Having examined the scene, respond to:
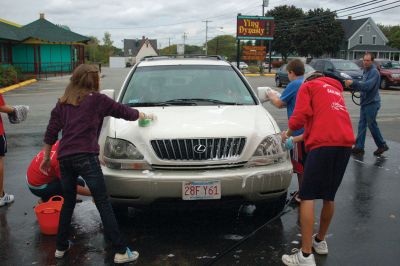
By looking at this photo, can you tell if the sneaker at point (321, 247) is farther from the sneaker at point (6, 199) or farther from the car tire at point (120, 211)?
the sneaker at point (6, 199)

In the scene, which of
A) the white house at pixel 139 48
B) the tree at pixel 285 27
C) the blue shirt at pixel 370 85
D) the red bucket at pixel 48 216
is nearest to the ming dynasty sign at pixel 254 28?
the blue shirt at pixel 370 85

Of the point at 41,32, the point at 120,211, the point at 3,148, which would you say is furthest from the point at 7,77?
the point at 120,211

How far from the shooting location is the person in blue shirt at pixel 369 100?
7520 mm

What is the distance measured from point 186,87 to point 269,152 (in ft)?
5.20

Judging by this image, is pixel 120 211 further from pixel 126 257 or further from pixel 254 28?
pixel 254 28

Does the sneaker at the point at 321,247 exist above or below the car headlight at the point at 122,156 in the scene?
below

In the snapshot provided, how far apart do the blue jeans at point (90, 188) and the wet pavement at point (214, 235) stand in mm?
256

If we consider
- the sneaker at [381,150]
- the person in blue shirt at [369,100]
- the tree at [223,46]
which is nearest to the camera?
the person in blue shirt at [369,100]

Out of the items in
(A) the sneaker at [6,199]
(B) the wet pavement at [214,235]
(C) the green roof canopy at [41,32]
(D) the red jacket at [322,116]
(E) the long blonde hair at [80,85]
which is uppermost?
(C) the green roof canopy at [41,32]

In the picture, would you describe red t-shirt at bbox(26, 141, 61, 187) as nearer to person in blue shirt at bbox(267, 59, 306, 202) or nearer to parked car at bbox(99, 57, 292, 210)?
parked car at bbox(99, 57, 292, 210)

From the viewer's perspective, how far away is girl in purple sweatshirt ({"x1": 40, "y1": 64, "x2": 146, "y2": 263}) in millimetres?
3564

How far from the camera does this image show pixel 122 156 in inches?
160

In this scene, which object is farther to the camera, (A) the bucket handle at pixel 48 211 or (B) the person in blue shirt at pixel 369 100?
(B) the person in blue shirt at pixel 369 100

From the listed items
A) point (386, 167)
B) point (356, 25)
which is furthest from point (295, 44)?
point (386, 167)
